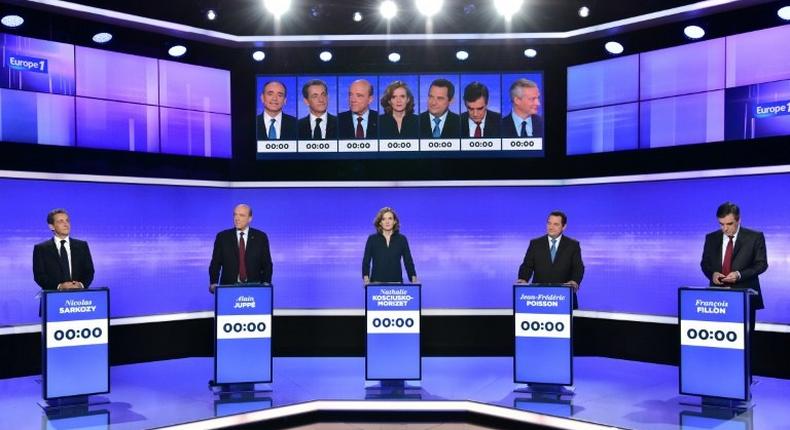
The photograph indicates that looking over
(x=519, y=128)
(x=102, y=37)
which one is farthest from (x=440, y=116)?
(x=102, y=37)

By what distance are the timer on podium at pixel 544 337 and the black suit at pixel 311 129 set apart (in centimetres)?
277

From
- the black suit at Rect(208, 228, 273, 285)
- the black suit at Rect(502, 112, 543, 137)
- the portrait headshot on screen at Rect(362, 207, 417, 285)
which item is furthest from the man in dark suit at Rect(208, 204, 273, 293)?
the black suit at Rect(502, 112, 543, 137)

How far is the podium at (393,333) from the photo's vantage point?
5.39m

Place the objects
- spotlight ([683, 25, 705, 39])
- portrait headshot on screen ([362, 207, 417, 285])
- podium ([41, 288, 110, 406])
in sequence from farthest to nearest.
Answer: spotlight ([683, 25, 705, 39]), portrait headshot on screen ([362, 207, 417, 285]), podium ([41, 288, 110, 406])

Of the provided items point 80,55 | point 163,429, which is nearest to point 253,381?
point 163,429

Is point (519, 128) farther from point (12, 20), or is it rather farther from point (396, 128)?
point (12, 20)

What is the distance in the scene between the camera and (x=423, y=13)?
6.38 metres

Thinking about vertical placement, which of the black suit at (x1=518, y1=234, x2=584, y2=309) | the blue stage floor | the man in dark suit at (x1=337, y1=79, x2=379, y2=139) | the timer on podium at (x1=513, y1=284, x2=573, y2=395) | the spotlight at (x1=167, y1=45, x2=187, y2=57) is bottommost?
the blue stage floor

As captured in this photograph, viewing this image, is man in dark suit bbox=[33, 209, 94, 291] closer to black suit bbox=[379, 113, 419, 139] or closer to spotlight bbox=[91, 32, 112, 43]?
spotlight bbox=[91, 32, 112, 43]

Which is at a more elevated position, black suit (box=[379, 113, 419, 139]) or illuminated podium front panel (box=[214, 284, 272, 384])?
black suit (box=[379, 113, 419, 139])

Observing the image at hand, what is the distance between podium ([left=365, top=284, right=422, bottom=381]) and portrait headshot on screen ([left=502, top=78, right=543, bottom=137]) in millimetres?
2376

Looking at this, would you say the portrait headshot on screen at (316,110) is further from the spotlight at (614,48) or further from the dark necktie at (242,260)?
the spotlight at (614,48)

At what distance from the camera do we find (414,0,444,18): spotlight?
6.13 metres

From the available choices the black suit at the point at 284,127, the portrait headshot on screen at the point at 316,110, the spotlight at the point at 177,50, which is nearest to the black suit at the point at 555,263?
the portrait headshot on screen at the point at 316,110
